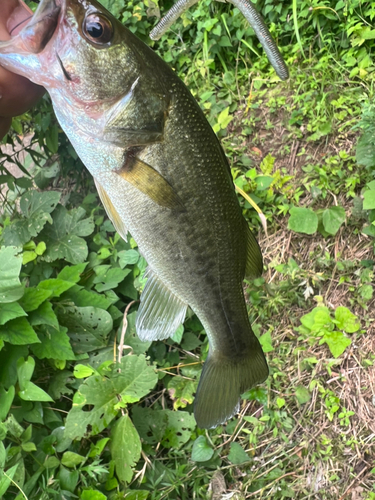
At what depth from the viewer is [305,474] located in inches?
83.6

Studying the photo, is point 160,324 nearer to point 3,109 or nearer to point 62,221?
point 3,109

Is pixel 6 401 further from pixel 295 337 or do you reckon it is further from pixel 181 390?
pixel 295 337

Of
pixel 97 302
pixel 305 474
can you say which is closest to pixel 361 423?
pixel 305 474

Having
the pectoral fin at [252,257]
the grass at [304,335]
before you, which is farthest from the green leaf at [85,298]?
the pectoral fin at [252,257]

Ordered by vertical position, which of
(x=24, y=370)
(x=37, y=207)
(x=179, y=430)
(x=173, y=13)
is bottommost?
(x=179, y=430)

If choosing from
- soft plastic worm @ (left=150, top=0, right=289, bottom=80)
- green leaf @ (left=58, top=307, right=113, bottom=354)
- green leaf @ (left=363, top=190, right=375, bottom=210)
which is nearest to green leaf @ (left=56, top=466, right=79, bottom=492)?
green leaf @ (left=58, top=307, right=113, bottom=354)

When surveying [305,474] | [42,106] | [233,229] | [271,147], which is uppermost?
[42,106]

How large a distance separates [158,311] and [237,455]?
4.18ft

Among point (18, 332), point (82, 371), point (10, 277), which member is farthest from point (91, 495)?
point (10, 277)

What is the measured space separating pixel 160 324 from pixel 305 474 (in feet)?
4.79

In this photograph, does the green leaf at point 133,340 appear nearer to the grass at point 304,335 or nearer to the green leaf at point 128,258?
the green leaf at point 128,258

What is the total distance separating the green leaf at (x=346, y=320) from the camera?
2.19m

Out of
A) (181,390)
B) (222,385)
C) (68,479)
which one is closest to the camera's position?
(222,385)

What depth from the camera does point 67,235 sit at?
8.36 feet
